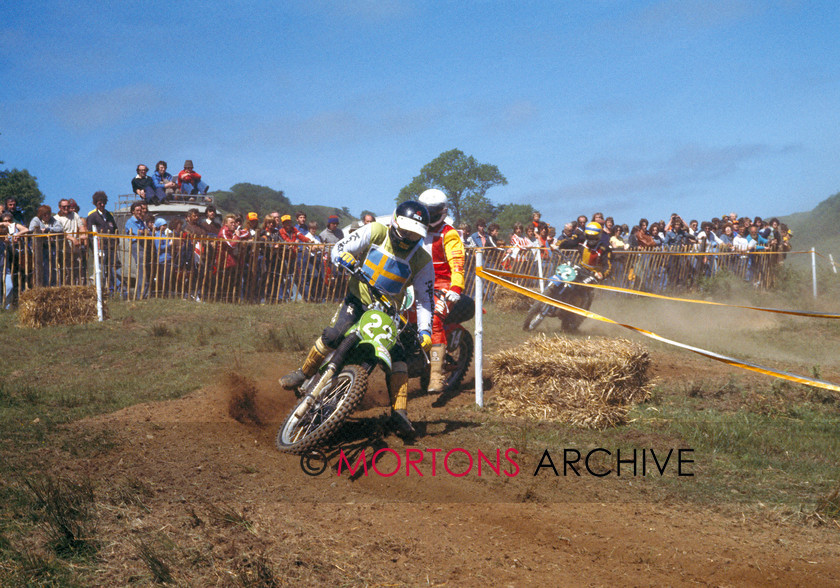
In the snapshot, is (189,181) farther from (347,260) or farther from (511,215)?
(511,215)

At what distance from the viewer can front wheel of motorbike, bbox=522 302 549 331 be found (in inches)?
527

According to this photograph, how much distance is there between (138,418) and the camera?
6.95 metres

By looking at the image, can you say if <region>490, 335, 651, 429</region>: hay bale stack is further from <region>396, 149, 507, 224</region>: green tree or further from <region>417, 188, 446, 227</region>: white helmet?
<region>396, 149, 507, 224</region>: green tree

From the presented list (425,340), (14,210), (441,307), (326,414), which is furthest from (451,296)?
(14,210)

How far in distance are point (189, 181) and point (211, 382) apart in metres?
9.07

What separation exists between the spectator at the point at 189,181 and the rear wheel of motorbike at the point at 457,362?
1004 cm

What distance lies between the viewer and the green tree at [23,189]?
3662 cm

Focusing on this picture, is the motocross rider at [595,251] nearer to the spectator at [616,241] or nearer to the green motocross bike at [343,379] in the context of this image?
the spectator at [616,241]

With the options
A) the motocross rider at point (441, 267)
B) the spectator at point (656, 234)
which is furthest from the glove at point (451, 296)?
the spectator at point (656, 234)

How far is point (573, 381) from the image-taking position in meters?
7.27

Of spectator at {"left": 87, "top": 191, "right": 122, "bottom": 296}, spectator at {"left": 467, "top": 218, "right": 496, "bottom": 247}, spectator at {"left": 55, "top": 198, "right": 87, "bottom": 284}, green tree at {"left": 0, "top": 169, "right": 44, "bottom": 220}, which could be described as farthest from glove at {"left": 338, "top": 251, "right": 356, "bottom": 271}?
green tree at {"left": 0, "top": 169, "right": 44, "bottom": 220}

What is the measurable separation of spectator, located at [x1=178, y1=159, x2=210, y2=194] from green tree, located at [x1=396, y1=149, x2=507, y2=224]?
1345 inches

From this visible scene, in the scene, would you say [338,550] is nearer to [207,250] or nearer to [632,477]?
[632,477]

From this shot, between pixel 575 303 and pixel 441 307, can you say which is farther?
pixel 575 303
